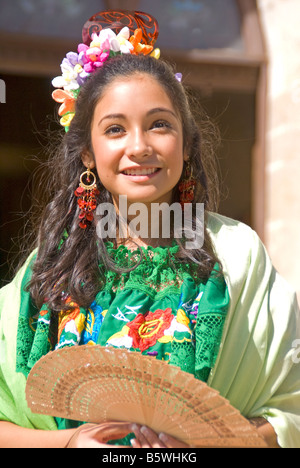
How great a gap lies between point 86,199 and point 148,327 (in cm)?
50

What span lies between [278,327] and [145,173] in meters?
0.57

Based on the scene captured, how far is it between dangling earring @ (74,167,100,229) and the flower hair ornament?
223 mm

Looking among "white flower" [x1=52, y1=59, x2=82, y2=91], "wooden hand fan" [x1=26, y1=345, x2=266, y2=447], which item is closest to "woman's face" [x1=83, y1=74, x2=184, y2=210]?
"white flower" [x1=52, y1=59, x2=82, y2=91]

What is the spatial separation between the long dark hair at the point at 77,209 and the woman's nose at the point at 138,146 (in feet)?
0.67

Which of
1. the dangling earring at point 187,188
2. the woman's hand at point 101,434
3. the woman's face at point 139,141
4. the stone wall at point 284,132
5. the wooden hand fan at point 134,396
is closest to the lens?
the wooden hand fan at point 134,396

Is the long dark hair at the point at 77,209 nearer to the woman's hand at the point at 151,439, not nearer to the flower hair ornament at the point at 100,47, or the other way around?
the flower hair ornament at the point at 100,47

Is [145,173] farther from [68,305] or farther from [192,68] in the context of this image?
[192,68]

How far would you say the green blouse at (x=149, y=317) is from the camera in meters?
1.84

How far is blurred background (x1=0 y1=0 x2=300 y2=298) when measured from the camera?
15.0 ft

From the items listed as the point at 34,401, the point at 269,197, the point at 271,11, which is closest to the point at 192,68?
the point at 271,11

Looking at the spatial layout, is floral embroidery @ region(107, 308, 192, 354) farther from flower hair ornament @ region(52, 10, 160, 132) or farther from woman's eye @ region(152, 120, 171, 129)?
flower hair ornament @ region(52, 10, 160, 132)

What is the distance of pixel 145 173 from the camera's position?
6.46ft

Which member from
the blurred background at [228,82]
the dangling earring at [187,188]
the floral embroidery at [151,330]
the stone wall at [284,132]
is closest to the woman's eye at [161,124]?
the dangling earring at [187,188]

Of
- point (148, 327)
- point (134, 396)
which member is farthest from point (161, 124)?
point (134, 396)
